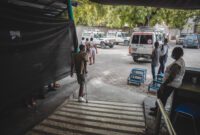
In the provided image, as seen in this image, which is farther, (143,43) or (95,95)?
(143,43)

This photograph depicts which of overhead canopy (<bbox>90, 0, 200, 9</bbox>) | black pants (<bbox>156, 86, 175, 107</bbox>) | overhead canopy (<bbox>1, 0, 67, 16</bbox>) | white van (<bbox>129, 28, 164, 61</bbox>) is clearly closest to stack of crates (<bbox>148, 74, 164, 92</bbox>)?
black pants (<bbox>156, 86, 175, 107</bbox>)

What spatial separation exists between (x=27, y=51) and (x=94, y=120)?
101 inches

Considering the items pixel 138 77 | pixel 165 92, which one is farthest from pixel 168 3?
pixel 138 77

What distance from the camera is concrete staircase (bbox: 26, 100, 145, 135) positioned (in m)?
4.34

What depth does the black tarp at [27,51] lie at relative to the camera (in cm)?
303

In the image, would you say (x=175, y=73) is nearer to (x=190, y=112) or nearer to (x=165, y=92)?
(x=165, y=92)

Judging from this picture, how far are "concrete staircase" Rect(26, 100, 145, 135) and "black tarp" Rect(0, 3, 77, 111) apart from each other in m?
1.20

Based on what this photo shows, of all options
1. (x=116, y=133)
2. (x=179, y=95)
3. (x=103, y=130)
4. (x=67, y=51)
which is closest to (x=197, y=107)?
(x=179, y=95)

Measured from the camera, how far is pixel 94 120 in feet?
16.1

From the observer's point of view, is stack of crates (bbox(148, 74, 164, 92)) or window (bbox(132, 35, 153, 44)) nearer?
stack of crates (bbox(148, 74, 164, 92))

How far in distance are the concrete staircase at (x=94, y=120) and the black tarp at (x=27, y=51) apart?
1197mm

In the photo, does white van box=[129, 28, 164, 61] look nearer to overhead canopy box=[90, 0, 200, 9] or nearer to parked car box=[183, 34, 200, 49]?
overhead canopy box=[90, 0, 200, 9]

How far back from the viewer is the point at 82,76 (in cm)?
650

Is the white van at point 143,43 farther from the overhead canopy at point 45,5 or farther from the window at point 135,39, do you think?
the overhead canopy at point 45,5
